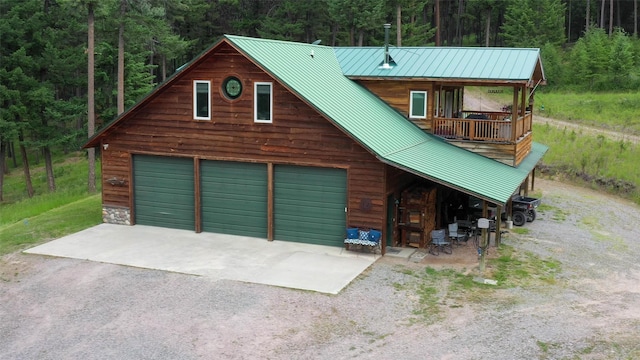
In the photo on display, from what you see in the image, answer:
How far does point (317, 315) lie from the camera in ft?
42.0

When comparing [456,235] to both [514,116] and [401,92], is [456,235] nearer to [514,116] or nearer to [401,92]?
[514,116]

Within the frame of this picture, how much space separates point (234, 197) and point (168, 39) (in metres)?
21.8

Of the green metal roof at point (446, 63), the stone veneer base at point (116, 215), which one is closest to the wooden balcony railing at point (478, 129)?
the green metal roof at point (446, 63)

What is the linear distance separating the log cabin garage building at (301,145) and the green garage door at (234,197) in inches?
1.3

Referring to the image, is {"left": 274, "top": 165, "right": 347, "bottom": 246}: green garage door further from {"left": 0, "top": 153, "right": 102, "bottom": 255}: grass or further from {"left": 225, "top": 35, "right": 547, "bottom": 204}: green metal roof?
{"left": 0, "top": 153, "right": 102, "bottom": 255}: grass

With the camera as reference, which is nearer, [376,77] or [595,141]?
[376,77]

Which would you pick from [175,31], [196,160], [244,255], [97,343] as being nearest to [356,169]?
[244,255]

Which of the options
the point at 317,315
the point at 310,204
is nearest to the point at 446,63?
the point at 310,204

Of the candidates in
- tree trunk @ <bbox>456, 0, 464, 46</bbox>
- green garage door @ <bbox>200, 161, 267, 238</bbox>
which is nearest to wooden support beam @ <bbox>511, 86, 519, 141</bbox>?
green garage door @ <bbox>200, 161, 267, 238</bbox>

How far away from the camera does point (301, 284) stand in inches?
569

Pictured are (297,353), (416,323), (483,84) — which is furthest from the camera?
(483,84)

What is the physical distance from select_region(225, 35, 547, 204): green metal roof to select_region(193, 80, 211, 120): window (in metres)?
1.73

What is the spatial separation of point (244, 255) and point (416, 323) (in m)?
5.90

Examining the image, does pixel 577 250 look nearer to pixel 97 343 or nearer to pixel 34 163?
pixel 97 343
